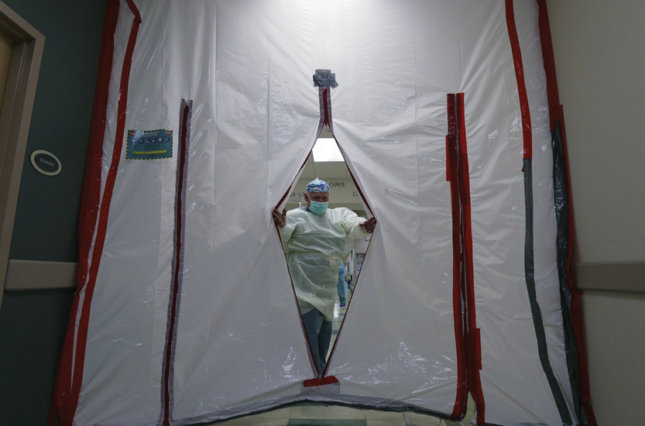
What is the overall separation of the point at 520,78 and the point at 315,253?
1325mm

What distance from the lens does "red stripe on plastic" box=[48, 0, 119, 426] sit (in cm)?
137

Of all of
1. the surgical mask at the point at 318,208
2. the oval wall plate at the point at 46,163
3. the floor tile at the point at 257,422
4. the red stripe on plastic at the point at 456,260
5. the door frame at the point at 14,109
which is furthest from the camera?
the surgical mask at the point at 318,208

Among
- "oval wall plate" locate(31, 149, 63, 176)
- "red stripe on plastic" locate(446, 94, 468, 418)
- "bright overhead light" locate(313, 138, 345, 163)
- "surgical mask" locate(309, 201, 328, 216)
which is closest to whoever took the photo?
"oval wall plate" locate(31, 149, 63, 176)

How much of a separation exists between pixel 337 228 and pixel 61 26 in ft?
5.13

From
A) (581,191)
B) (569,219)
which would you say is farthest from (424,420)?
(581,191)

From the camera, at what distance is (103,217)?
1520 mm

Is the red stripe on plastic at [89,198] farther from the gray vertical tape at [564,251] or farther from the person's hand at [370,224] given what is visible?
the gray vertical tape at [564,251]

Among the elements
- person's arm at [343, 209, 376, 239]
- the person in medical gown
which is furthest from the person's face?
person's arm at [343, 209, 376, 239]

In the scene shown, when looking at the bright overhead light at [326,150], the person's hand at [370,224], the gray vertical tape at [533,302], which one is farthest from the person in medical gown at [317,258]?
the bright overhead light at [326,150]

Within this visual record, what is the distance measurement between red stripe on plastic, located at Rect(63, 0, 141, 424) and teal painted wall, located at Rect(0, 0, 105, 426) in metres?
0.08

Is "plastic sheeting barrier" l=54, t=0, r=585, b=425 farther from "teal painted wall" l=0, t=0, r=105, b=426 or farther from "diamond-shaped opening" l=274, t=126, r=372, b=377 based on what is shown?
"diamond-shaped opening" l=274, t=126, r=372, b=377

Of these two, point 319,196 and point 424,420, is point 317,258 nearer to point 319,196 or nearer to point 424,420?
point 319,196

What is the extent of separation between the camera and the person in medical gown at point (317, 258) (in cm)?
193

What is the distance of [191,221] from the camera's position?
5.04 feet
